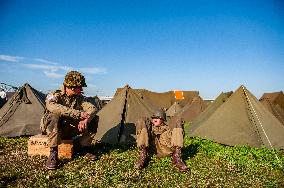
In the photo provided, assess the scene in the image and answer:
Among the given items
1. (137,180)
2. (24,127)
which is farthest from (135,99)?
(137,180)

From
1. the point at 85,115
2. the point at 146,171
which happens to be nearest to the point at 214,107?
the point at 146,171

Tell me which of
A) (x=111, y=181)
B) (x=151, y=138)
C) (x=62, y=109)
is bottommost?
(x=111, y=181)

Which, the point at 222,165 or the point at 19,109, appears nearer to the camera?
the point at 222,165

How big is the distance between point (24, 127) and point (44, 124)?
538 centimetres

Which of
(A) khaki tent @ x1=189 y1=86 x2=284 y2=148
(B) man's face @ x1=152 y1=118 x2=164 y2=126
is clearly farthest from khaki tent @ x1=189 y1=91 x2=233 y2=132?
(B) man's face @ x1=152 y1=118 x2=164 y2=126

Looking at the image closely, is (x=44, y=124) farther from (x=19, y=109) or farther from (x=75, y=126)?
(x=19, y=109)

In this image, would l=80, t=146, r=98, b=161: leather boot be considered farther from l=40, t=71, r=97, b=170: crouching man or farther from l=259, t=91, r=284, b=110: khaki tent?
l=259, t=91, r=284, b=110: khaki tent

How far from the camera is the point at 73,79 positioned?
7785 millimetres

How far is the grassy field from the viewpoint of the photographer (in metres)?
6.30

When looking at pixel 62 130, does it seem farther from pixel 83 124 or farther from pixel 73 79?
pixel 73 79

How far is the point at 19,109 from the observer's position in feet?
43.1

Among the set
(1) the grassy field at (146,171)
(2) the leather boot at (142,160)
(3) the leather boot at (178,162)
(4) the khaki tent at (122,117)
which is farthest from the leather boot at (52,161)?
(4) the khaki tent at (122,117)

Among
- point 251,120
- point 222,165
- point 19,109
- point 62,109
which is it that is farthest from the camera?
point 19,109

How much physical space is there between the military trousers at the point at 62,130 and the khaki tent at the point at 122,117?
2042 millimetres
